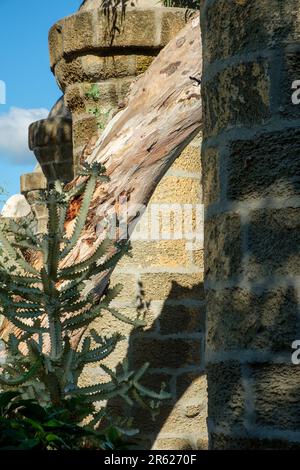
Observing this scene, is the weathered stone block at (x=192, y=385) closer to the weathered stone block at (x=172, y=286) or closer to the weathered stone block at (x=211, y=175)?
the weathered stone block at (x=172, y=286)

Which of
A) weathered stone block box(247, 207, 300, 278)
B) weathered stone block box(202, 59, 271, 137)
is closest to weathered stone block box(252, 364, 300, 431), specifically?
weathered stone block box(247, 207, 300, 278)

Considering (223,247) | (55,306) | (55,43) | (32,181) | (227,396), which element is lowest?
(227,396)

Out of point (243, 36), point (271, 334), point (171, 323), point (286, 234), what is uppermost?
point (243, 36)

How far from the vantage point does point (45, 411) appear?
2.60 m

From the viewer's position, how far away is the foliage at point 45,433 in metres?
2.31

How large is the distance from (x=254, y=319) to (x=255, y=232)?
27 cm

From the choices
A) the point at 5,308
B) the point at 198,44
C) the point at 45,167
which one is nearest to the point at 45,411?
the point at 5,308

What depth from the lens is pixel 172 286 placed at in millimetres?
5645

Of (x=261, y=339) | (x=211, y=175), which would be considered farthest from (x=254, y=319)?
(x=211, y=175)

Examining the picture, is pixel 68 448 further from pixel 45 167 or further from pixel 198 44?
pixel 45 167

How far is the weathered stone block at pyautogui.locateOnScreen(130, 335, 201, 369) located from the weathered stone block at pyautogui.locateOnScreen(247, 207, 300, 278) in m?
2.75

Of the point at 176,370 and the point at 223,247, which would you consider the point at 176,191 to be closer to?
the point at 176,370

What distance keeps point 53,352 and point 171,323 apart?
209 centimetres

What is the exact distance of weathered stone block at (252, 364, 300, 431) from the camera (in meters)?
2.77
